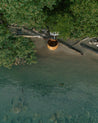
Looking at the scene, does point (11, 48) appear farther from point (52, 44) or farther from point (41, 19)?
point (52, 44)

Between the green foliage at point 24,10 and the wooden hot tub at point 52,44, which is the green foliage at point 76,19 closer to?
the green foliage at point 24,10

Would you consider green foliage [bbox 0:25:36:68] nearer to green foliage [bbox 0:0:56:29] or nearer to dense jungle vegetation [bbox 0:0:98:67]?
dense jungle vegetation [bbox 0:0:98:67]

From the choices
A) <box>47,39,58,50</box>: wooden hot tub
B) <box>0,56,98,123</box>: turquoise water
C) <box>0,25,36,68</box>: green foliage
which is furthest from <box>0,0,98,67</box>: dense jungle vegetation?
<box>0,56,98,123</box>: turquoise water

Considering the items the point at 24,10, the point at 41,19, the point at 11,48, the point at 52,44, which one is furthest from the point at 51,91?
the point at 24,10

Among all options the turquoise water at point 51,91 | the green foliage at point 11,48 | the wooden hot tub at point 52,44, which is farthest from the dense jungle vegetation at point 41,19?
the turquoise water at point 51,91

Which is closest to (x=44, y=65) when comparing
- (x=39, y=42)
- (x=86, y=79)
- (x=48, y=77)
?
(x=48, y=77)

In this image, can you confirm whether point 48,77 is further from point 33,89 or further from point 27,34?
point 27,34
